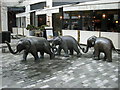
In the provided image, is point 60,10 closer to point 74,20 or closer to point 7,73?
point 74,20

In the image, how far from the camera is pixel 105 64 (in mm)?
7949

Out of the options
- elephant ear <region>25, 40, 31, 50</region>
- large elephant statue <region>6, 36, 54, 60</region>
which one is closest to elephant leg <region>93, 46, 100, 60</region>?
large elephant statue <region>6, 36, 54, 60</region>

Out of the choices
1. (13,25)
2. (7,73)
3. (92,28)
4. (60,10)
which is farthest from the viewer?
(13,25)

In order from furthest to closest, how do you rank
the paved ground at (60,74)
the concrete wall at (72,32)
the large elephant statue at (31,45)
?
the concrete wall at (72,32), the large elephant statue at (31,45), the paved ground at (60,74)

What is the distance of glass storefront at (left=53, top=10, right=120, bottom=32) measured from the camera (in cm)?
1237

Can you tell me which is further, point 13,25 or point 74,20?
point 13,25

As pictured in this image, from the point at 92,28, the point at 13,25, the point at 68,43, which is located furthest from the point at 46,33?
the point at 13,25

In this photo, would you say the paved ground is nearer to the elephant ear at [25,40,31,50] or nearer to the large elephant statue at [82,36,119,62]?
the large elephant statue at [82,36,119,62]

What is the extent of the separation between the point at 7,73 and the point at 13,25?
27.8m

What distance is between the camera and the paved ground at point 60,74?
213 inches

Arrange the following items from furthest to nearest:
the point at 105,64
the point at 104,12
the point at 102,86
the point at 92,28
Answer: the point at 92,28
the point at 104,12
the point at 105,64
the point at 102,86

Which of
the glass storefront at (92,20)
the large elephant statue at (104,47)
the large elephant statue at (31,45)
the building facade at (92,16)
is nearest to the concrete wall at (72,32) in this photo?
the building facade at (92,16)

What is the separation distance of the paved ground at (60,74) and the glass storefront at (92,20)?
4717 mm

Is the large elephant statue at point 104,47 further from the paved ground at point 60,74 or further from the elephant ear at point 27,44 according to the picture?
the elephant ear at point 27,44
